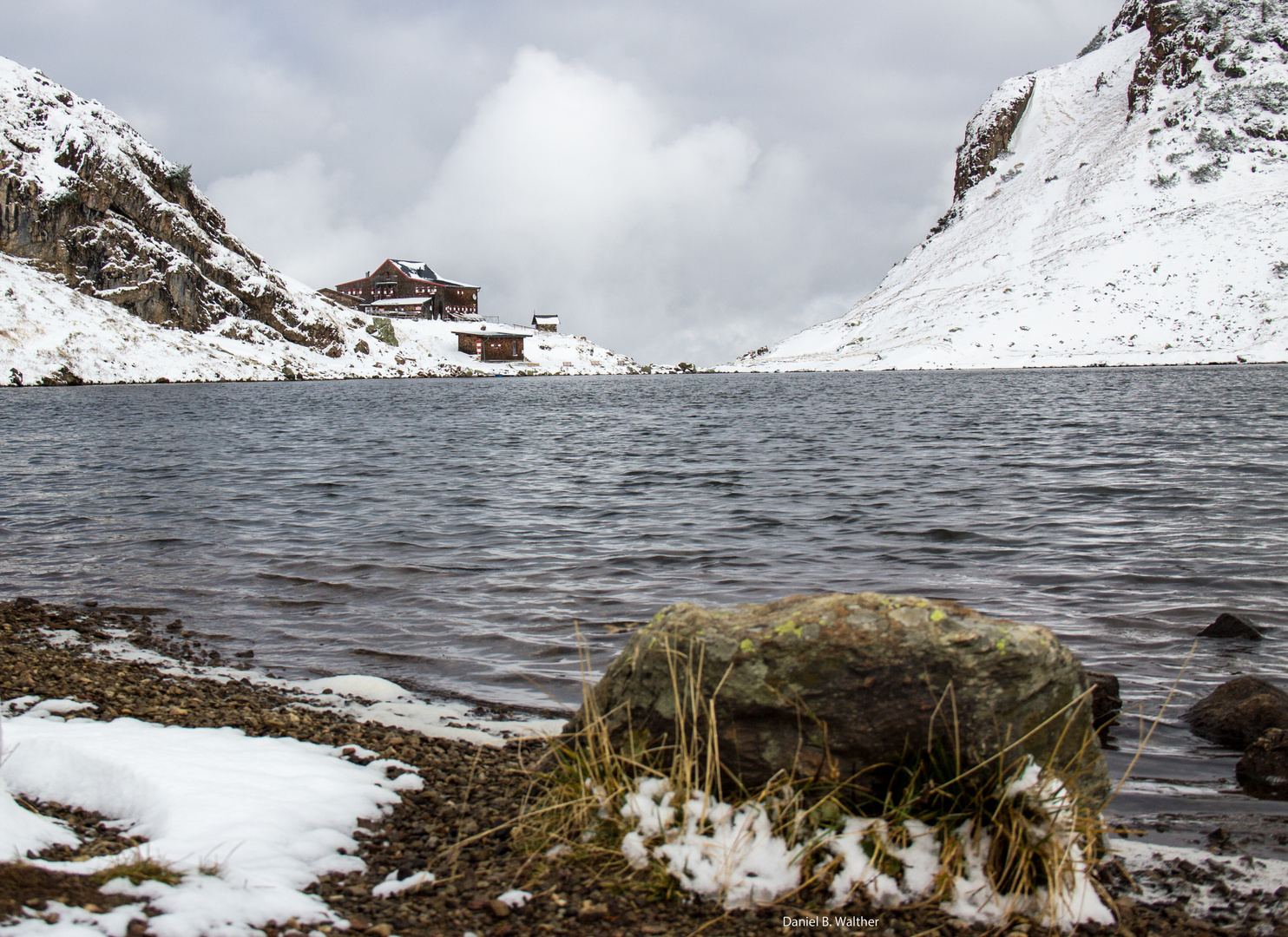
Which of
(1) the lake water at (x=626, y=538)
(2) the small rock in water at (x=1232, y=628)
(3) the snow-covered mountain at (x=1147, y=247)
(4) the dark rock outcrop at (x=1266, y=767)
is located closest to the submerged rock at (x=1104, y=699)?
(1) the lake water at (x=626, y=538)

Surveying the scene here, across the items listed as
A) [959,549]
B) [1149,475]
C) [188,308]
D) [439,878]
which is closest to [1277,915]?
[439,878]

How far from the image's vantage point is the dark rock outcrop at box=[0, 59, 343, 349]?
8806cm

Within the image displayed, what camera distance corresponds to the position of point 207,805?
14.9 ft

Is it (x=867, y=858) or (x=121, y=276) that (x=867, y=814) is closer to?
(x=867, y=858)

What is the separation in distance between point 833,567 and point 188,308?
9850 centimetres

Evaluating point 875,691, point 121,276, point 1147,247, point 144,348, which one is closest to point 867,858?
Result: point 875,691

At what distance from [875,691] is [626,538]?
10824 millimetres

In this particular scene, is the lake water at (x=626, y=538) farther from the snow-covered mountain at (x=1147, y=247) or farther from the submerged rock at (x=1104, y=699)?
the snow-covered mountain at (x=1147, y=247)

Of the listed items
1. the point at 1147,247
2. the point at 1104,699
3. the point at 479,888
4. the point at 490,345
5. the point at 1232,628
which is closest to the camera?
the point at 479,888

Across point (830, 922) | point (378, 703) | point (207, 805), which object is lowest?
point (378, 703)

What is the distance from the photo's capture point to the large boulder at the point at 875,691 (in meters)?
4.47

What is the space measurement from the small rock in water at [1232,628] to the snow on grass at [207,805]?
871 centimetres

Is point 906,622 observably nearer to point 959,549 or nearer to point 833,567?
point 833,567

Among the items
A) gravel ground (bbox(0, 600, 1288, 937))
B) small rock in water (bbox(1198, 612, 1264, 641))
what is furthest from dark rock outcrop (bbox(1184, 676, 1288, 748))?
gravel ground (bbox(0, 600, 1288, 937))
